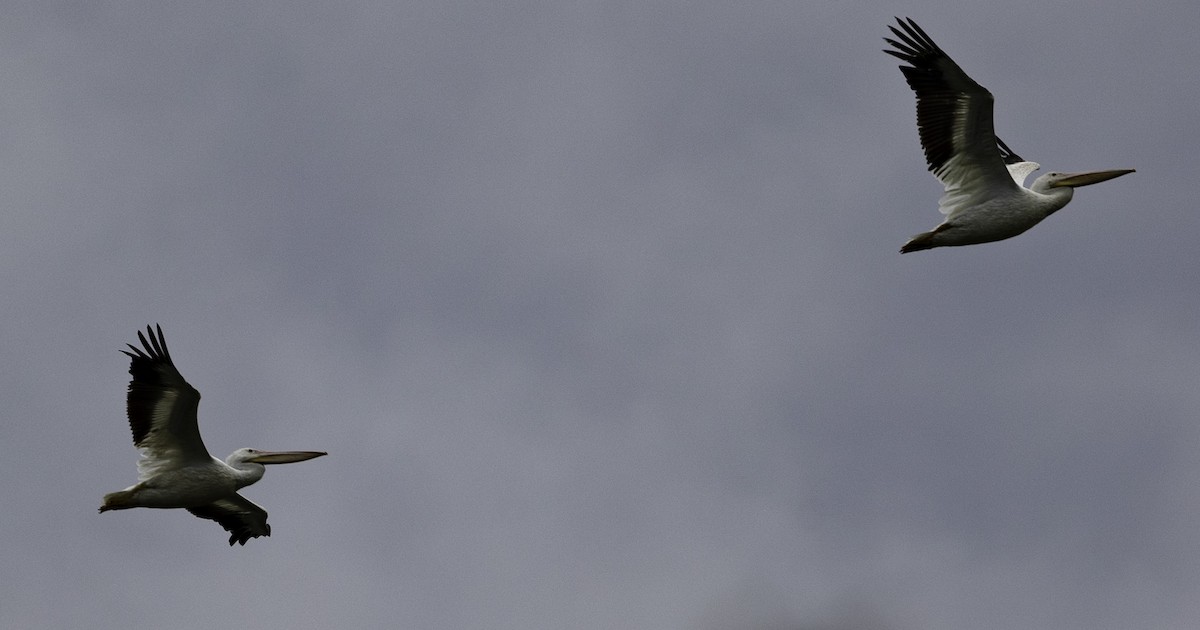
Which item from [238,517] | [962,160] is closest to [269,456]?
[238,517]

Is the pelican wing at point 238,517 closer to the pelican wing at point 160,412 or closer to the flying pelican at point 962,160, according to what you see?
the pelican wing at point 160,412

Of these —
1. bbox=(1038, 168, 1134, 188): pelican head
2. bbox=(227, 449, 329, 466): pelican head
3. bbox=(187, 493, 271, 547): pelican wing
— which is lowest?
bbox=(187, 493, 271, 547): pelican wing

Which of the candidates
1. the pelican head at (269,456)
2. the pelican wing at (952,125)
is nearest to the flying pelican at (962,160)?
the pelican wing at (952,125)

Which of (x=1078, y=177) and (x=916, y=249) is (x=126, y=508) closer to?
(x=916, y=249)

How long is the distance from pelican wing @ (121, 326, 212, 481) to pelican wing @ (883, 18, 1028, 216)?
7.31 meters

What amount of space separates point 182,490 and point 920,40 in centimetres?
818

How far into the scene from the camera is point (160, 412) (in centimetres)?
1878

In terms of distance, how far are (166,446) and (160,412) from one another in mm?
369

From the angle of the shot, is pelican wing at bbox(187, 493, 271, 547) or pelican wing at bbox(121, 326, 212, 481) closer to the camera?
pelican wing at bbox(121, 326, 212, 481)

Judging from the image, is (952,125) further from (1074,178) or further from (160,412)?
(160,412)

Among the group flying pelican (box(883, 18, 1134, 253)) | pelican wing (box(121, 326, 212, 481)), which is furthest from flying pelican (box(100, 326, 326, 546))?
flying pelican (box(883, 18, 1134, 253))

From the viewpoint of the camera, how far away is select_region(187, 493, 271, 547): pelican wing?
20.7 metres

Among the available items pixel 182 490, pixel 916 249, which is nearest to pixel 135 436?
pixel 182 490

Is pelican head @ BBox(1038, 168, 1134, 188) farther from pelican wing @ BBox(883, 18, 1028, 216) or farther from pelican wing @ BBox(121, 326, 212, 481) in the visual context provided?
pelican wing @ BBox(121, 326, 212, 481)
